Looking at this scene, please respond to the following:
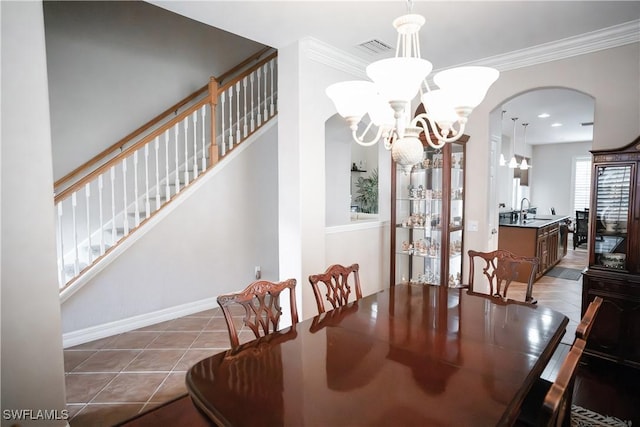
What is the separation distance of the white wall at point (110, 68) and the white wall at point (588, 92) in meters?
3.97

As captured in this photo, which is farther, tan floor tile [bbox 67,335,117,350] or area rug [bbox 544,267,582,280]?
area rug [bbox 544,267,582,280]

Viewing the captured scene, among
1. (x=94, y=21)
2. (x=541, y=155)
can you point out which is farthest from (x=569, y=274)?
(x=94, y=21)

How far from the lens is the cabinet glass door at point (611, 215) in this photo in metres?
2.83

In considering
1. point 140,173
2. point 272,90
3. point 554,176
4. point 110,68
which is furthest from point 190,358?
point 554,176

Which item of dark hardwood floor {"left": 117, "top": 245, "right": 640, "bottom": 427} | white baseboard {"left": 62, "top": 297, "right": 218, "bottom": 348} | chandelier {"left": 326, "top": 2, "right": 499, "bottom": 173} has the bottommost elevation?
dark hardwood floor {"left": 117, "top": 245, "right": 640, "bottom": 427}

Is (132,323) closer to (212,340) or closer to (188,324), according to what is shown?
(188,324)

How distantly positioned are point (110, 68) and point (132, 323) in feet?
10.3

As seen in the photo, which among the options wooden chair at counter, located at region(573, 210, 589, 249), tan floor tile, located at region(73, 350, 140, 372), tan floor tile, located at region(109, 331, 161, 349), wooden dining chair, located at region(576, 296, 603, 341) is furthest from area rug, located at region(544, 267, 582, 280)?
tan floor tile, located at region(73, 350, 140, 372)

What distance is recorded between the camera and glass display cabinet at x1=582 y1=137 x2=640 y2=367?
2752mm

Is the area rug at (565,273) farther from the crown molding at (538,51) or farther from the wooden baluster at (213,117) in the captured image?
the wooden baluster at (213,117)

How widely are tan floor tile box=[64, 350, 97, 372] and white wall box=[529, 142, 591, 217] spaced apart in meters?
11.2

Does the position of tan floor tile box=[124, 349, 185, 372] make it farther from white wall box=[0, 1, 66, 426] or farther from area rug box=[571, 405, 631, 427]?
area rug box=[571, 405, 631, 427]

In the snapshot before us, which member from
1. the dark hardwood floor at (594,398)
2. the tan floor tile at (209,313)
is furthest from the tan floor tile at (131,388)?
the tan floor tile at (209,313)

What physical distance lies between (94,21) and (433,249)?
492 cm
